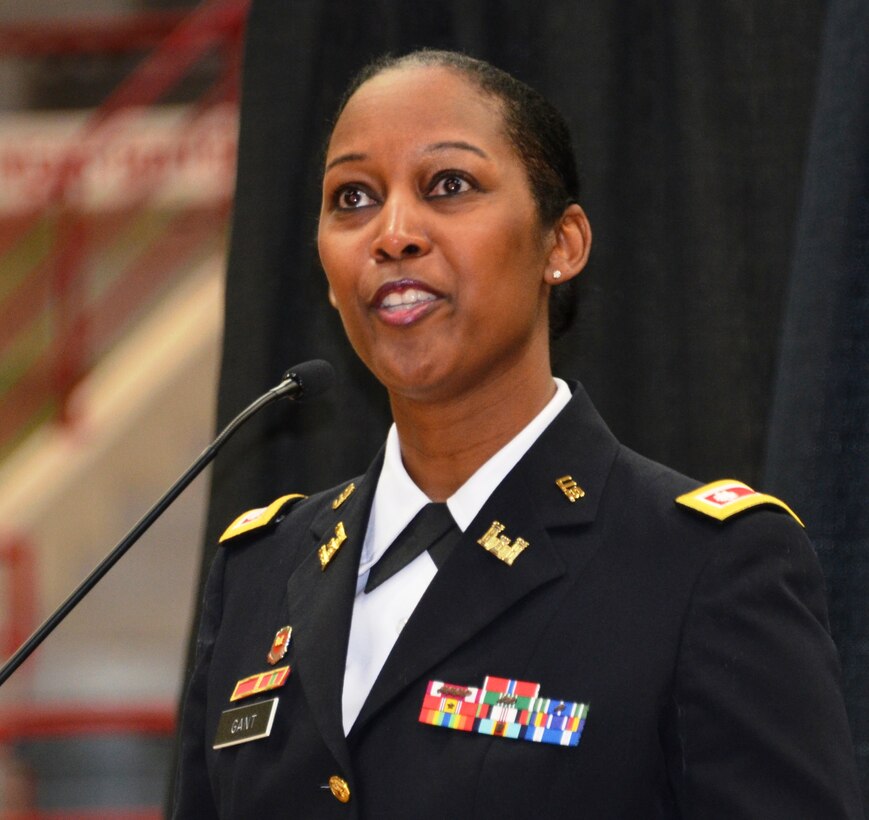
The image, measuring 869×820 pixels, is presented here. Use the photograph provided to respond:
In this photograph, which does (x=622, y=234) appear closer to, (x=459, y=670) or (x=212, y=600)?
(x=212, y=600)

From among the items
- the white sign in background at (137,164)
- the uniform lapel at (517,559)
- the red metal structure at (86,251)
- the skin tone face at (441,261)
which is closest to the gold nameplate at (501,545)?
the uniform lapel at (517,559)

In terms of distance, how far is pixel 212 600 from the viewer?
153 centimetres

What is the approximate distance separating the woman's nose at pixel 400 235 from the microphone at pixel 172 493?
216 millimetres

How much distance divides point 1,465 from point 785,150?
399cm

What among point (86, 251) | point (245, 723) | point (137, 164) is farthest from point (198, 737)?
point (86, 251)

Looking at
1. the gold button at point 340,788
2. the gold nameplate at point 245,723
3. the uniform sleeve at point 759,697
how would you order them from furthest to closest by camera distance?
the gold nameplate at point 245,723 < the gold button at point 340,788 < the uniform sleeve at point 759,697

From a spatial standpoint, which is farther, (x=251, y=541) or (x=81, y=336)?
(x=81, y=336)

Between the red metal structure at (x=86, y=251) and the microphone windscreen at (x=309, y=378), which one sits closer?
the microphone windscreen at (x=309, y=378)

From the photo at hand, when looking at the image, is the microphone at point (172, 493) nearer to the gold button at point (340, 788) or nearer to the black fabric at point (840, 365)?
the gold button at point (340, 788)

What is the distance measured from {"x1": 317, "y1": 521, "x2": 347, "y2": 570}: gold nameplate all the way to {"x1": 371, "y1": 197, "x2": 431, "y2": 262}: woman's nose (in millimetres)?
286

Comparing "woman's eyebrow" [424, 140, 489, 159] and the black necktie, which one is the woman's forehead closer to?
"woman's eyebrow" [424, 140, 489, 159]

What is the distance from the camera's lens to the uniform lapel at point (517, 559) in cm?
122

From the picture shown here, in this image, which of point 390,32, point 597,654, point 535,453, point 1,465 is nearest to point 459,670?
point 597,654

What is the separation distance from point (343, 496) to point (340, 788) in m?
0.37
